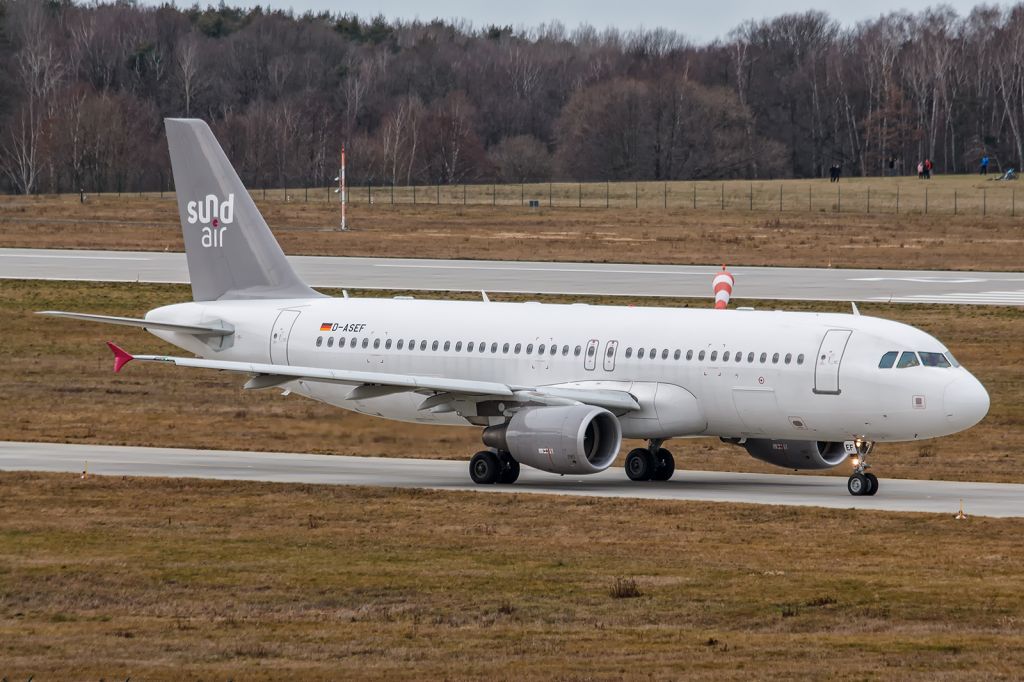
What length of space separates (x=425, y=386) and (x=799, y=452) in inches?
321

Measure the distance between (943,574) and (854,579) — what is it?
1.45m

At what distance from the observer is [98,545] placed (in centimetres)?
2848

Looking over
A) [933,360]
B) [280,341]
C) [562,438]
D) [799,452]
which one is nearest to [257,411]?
[280,341]

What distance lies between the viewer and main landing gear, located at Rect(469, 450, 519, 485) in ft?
124

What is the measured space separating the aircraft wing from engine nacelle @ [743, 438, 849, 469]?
3200 millimetres

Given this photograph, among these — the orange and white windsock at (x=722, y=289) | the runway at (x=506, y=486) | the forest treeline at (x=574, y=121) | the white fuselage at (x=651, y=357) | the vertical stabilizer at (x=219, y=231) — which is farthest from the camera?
the forest treeline at (x=574, y=121)

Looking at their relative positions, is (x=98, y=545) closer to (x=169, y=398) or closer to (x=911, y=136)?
(x=169, y=398)

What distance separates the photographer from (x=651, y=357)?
124 feet

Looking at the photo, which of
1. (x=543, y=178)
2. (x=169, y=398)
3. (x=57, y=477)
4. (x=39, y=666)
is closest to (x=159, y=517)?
(x=57, y=477)

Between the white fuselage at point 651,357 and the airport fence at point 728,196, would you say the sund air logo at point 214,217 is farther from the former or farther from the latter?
the airport fence at point 728,196

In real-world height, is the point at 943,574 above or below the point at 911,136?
below

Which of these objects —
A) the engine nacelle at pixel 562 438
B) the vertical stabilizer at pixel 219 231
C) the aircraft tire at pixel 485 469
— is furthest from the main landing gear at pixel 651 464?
the vertical stabilizer at pixel 219 231

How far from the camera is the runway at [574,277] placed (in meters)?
71.7

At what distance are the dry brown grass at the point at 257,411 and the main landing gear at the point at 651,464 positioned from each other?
210 centimetres
